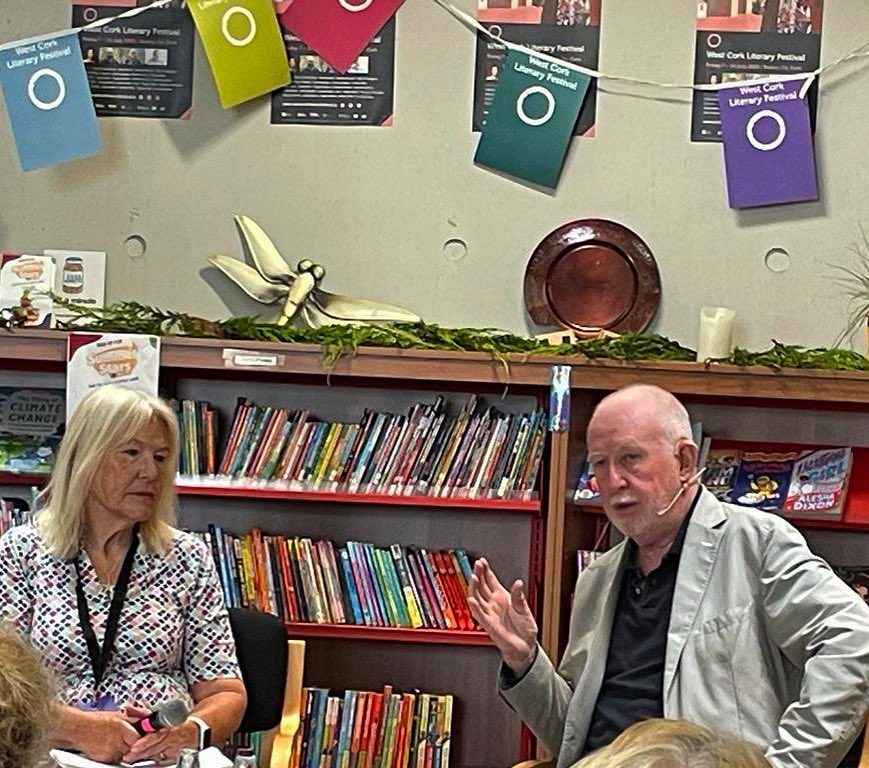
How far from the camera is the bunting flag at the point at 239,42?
4453 mm

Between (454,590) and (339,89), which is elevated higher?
(339,89)

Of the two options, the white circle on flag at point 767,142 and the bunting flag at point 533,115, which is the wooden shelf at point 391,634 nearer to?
the bunting flag at point 533,115

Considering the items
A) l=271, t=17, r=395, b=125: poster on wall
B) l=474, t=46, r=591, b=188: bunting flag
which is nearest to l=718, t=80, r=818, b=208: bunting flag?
l=474, t=46, r=591, b=188: bunting flag

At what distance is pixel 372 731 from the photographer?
4.23 meters

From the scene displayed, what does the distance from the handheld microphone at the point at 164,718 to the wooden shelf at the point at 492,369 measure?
1195 mm

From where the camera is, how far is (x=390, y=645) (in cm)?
444

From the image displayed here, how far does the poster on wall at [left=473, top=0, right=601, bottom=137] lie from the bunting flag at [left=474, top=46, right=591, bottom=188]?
1.4 inches

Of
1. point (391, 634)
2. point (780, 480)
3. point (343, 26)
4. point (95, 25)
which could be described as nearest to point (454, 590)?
point (391, 634)

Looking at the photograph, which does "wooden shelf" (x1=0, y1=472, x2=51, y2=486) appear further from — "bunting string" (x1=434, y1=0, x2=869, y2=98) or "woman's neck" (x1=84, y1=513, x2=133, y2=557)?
"bunting string" (x1=434, y1=0, x2=869, y2=98)

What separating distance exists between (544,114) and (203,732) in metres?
2.17

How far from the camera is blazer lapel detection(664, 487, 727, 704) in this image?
9.66 feet

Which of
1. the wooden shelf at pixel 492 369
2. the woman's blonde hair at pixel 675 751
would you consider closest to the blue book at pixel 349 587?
the wooden shelf at pixel 492 369

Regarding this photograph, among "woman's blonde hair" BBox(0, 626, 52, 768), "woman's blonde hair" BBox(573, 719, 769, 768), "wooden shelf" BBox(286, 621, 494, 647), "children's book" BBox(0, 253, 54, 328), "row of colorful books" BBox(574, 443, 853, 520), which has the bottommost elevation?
"wooden shelf" BBox(286, 621, 494, 647)

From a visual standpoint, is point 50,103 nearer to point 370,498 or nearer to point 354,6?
point 354,6
